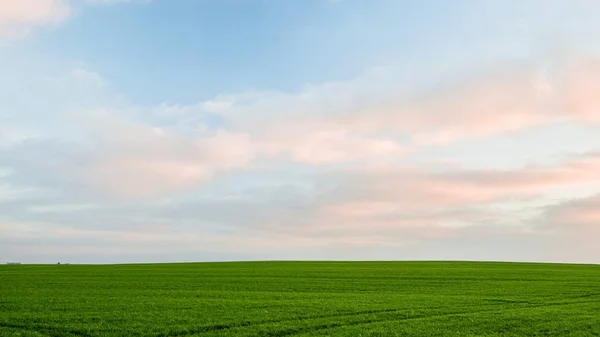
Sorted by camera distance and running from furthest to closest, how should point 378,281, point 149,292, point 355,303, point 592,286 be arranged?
1. point 378,281
2. point 592,286
3. point 149,292
4. point 355,303

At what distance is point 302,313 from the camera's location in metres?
31.5

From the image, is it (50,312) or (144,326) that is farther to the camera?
(50,312)

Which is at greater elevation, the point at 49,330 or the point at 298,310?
the point at 298,310

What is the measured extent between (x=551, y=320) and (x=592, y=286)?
2477cm

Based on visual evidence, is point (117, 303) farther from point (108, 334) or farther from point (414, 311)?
point (414, 311)

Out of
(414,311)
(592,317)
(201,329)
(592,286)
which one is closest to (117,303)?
(201,329)

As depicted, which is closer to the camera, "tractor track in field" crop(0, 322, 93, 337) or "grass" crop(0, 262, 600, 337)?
"tractor track in field" crop(0, 322, 93, 337)

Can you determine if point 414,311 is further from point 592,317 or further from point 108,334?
point 108,334

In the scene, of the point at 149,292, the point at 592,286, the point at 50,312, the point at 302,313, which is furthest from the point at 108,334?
the point at 592,286

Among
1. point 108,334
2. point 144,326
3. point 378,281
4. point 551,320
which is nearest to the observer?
point 108,334

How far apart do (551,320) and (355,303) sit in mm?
11421

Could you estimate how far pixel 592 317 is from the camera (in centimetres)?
3192

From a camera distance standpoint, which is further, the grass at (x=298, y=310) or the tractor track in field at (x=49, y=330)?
the grass at (x=298, y=310)

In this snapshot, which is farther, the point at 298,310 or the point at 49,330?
the point at 298,310
